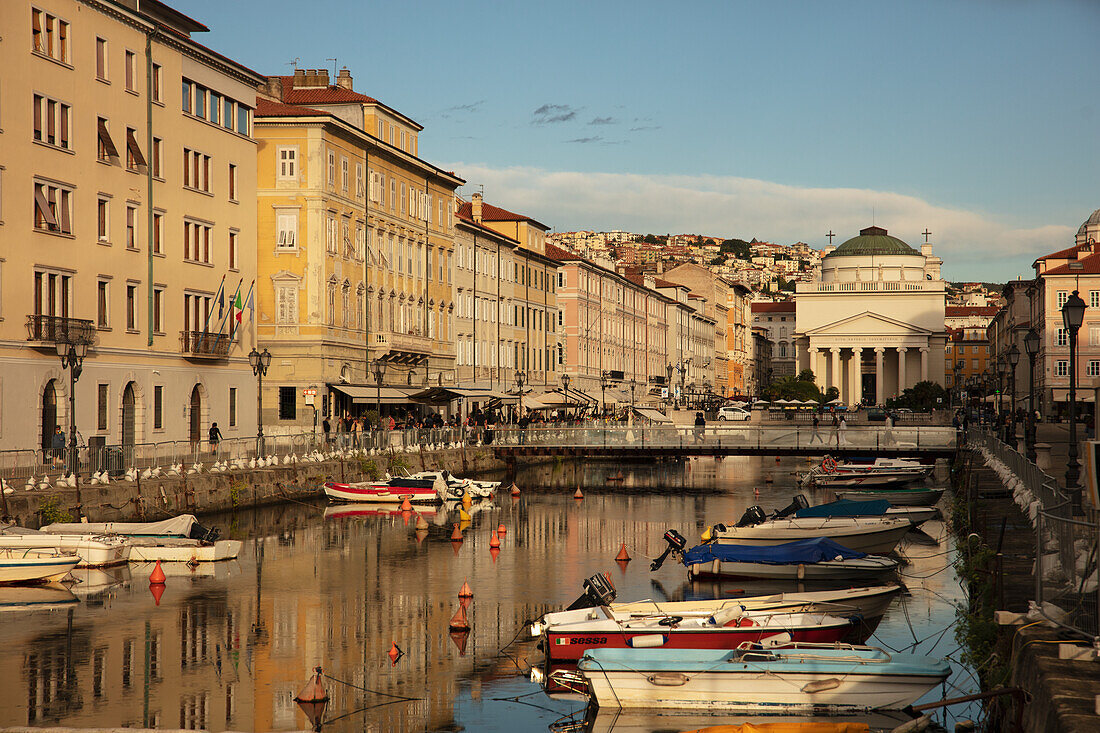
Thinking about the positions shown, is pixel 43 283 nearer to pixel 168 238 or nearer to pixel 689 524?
pixel 168 238

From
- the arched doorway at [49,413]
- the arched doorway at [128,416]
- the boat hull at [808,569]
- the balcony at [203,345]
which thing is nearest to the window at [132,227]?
the balcony at [203,345]

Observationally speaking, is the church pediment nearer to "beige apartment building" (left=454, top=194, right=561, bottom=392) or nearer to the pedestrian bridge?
"beige apartment building" (left=454, top=194, right=561, bottom=392)

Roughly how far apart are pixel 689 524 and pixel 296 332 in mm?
22756

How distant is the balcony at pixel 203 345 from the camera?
4866cm

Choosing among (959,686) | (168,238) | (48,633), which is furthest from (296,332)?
(959,686)

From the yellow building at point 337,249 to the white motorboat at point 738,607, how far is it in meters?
36.4

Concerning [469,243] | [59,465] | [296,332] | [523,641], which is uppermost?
[469,243]

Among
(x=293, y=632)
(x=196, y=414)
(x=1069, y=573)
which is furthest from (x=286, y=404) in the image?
(x=1069, y=573)

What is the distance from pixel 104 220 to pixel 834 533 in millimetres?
27520

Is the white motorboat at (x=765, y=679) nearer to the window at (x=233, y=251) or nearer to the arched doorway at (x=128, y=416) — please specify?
the arched doorway at (x=128, y=416)

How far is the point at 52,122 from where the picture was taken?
40.2 meters

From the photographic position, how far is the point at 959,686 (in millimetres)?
18797

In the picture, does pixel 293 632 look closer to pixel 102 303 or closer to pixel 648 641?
pixel 648 641

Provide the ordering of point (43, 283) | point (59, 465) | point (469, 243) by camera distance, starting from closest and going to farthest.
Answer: point (59, 465)
point (43, 283)
point (469, 243)
